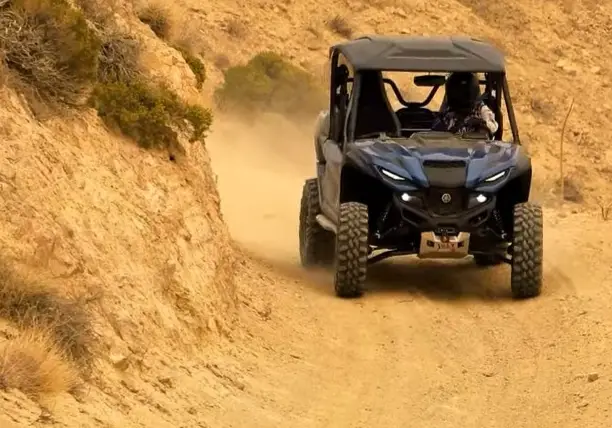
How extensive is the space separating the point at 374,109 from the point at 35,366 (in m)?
7.02

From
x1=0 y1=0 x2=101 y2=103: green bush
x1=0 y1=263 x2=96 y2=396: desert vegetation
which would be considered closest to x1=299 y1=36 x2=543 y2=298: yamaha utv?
x1=0 y1=0 x2=101 y2=103: green bush

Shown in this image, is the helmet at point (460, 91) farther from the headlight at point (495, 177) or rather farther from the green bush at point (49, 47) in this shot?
the green bush at point (49, 47)


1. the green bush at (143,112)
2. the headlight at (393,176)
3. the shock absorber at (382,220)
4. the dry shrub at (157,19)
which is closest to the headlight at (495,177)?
the headlight at (393,176)

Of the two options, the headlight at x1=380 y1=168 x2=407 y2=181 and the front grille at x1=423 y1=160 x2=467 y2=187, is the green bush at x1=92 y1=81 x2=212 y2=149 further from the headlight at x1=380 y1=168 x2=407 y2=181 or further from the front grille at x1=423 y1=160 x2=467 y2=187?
the front grille at x1=423 y1=160 x2=467 y2=187

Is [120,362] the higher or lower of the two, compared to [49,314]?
lower

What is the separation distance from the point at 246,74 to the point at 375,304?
1772 cm

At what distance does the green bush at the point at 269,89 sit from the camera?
2884 cm

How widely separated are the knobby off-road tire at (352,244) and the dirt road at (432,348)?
28cm

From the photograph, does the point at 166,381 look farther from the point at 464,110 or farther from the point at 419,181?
the point at 464,110

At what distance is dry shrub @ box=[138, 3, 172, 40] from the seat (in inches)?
114

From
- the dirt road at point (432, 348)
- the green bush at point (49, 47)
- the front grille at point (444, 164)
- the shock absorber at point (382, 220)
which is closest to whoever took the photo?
the dirt road at point (432, 348)

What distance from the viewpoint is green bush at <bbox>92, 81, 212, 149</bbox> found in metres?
Answer: 10.7

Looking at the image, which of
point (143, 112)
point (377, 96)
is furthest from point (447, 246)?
point (143, 112)

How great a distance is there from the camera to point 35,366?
22.2 feet
